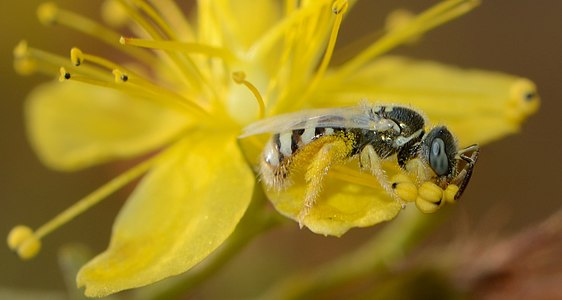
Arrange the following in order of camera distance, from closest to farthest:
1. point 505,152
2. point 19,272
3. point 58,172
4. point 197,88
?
point 197,88
point 19,272
point 58,172
point 505,152

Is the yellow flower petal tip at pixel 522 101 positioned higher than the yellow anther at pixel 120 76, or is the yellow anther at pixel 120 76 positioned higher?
the yellow anther at pixel 120 76

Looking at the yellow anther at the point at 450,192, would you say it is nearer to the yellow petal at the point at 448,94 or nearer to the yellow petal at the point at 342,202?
the yellow petal at the point at 342,202

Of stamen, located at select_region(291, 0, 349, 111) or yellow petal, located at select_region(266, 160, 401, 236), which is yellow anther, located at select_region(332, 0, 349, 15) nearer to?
stamen, located at select_region(291, 0, 349, 111)


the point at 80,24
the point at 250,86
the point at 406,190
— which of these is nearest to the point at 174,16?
the point at 80,24

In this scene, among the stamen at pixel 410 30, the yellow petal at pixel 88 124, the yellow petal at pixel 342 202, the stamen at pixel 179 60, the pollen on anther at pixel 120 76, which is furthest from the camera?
the yellow petal at pixel 88 124

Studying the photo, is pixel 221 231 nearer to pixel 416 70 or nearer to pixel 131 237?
pixel 131 237

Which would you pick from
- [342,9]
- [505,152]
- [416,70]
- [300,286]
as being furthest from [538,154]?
[342,9]

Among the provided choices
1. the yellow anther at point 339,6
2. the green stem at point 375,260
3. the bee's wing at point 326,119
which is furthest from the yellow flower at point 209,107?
the green stem at point 375,260
